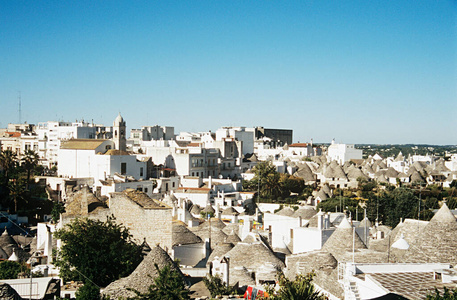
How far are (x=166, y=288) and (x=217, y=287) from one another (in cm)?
174

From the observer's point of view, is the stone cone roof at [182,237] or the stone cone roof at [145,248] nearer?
the stone cone roof at [145,248]

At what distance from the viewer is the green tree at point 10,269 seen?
Result: 1641cm

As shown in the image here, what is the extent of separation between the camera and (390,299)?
31.7 ft

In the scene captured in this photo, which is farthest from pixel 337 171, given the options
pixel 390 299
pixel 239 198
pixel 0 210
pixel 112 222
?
pixel 390 299

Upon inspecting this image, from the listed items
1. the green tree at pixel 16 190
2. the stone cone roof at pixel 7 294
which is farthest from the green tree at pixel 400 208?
the stone cone roof at pixel 7 294

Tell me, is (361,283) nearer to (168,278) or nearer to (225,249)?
(168,278)

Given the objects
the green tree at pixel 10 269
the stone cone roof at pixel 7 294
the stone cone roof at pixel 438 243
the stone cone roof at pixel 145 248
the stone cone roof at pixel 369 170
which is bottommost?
the green tree at pixel 10 269

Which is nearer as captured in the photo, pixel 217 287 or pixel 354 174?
pixel 217 287

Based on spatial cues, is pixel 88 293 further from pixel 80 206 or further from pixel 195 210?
pixel 195 210

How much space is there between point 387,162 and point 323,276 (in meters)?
59.9

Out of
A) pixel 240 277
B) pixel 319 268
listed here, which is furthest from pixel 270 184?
pixel 319 268

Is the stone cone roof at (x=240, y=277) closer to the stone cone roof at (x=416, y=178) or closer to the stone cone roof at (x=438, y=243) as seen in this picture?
the stone cone roof at (x=438, y=243)

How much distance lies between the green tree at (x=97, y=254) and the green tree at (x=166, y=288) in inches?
116

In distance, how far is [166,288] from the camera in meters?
11.7
